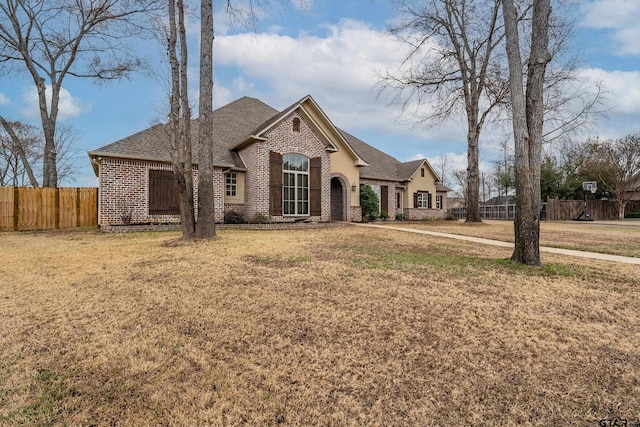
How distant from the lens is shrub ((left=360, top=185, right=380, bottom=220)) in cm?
2003

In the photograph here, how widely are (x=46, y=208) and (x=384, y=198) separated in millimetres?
18803

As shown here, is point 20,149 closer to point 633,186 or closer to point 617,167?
point 617,167

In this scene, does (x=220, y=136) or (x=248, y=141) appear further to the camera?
(x=220, y=136)

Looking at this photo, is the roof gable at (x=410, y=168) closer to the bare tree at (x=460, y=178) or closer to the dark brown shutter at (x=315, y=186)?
the dark brown shutter at (x=315, y=186)

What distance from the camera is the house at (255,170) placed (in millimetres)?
12920

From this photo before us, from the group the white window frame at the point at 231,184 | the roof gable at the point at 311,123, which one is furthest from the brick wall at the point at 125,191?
the roof gable at the point at 311,123

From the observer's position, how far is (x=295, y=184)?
1608cm

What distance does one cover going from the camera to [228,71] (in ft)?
41.1

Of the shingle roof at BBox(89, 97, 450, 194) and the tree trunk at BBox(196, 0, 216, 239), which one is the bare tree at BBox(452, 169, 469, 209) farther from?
the tree trunk at BBox(196, 0, 216, 239)

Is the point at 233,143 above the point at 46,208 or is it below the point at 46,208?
above

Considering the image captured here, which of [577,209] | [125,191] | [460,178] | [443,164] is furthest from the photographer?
[460,178]

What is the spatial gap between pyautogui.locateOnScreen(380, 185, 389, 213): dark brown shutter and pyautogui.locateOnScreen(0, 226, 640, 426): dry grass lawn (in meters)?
16.9

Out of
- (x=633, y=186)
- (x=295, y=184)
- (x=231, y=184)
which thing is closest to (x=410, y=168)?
(x=295, y=184)

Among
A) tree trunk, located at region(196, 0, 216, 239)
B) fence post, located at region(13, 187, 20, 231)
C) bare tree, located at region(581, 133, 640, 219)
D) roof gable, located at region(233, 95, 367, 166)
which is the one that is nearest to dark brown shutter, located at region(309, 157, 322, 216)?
roof gable, located at region(233, 95, 367, 166)
